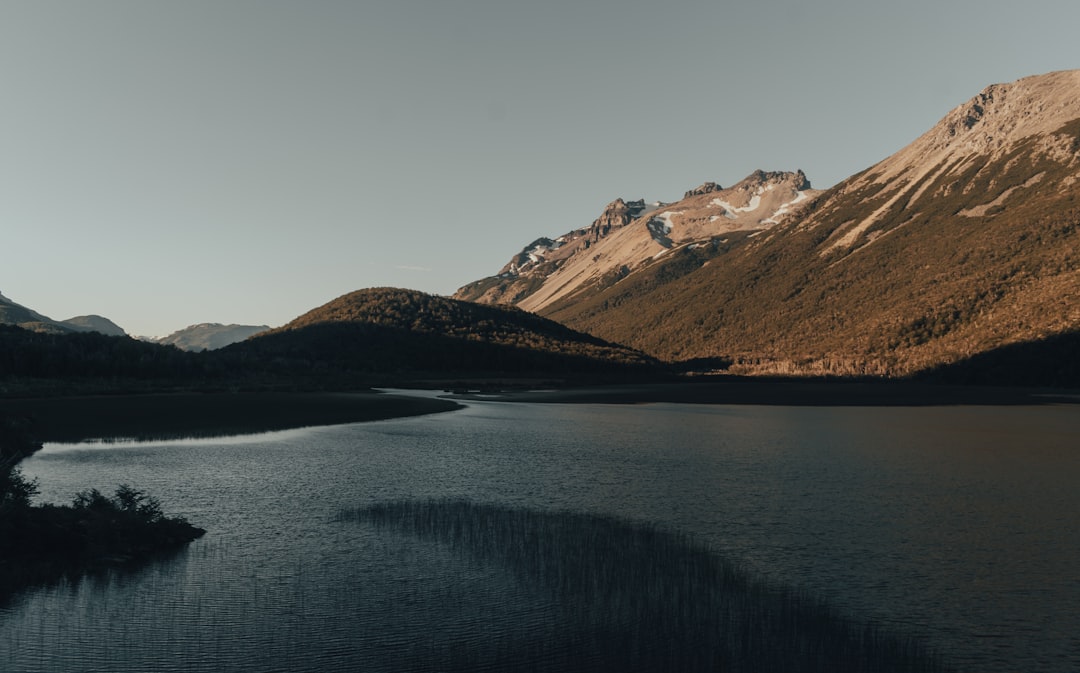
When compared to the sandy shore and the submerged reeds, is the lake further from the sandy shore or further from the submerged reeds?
the sandy shore

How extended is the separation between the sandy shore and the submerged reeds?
167 ft

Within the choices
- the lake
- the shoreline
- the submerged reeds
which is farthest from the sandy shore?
the submerged reeds

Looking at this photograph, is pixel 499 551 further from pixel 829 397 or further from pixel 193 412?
pixel 829 397

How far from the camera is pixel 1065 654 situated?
2106 cm

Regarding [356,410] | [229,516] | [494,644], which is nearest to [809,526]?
[494,644]

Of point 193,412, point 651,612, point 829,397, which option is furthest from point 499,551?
point 829,397

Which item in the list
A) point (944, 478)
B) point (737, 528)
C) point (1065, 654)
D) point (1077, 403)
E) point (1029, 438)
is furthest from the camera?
point (1077, 403)

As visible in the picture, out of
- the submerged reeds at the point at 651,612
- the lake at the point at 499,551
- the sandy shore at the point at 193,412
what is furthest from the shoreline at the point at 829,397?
the submerged reeds at the point at 651,612

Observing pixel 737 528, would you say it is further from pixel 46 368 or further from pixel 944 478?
pixel 46 368

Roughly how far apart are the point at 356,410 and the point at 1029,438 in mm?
89084

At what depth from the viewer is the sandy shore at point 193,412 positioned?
75.7m

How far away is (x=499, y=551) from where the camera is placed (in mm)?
31812

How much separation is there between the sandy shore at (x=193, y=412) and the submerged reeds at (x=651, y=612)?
50835 millimetres

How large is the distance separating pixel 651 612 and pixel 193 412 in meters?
88.7
